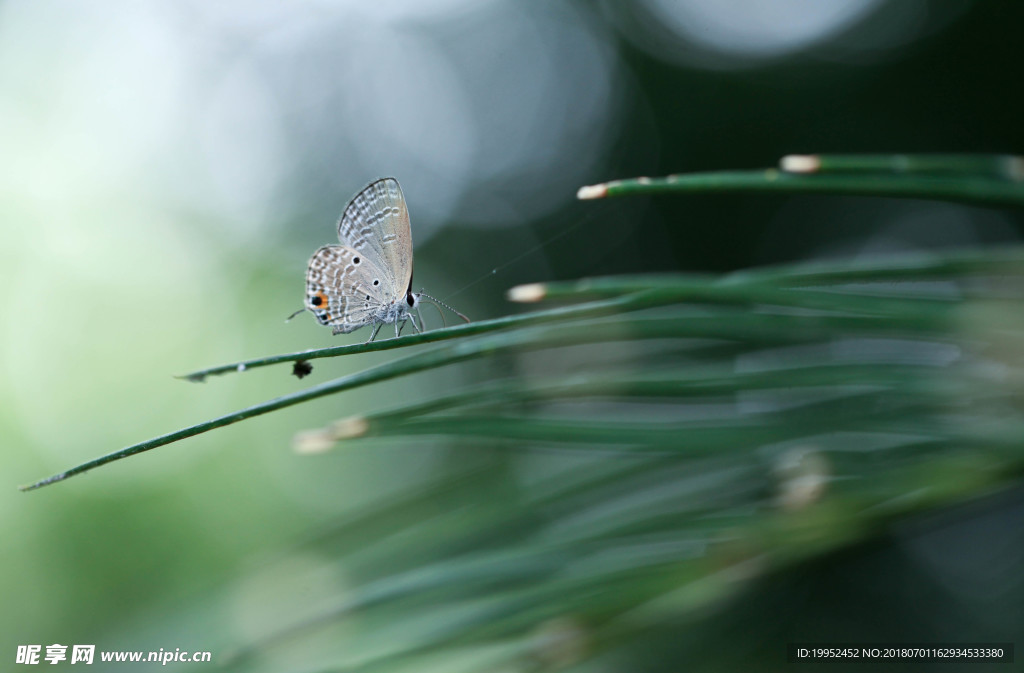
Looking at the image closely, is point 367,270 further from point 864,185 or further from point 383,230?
point 864,185

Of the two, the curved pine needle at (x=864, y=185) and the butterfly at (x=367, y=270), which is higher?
the butterfly at (x=367, y=270)

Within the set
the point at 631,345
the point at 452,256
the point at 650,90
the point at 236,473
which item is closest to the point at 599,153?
the point at 650,90

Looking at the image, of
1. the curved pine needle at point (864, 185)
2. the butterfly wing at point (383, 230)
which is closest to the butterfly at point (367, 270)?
the butterfly wing at point (383, 230)

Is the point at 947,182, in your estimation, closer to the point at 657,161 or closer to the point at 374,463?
the point at 657,161

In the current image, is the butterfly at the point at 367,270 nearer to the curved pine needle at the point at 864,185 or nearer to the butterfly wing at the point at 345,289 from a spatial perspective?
the butterfly wing at the point at 345,289

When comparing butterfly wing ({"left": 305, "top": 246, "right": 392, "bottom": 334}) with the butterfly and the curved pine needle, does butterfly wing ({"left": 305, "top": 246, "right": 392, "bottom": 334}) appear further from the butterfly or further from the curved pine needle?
the curved pine needle

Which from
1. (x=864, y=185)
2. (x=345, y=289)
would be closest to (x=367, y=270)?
(x=345, y=289)
